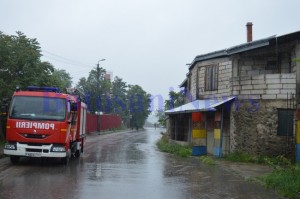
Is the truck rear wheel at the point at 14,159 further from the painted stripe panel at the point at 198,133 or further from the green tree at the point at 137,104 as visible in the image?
the green tree at the point at 137,104

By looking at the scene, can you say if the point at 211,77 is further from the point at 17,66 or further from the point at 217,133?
the point at 17,66

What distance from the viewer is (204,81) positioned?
81.3 ft

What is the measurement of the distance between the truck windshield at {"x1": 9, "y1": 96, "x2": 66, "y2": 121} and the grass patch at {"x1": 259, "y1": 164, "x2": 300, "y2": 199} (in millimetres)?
7144

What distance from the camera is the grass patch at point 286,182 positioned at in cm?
1009

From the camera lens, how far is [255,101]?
749 inches

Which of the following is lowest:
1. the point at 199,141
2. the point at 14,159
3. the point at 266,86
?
the point at 14,159

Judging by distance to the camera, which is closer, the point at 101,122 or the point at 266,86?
the point at 266,86

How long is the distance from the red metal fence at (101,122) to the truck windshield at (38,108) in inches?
926

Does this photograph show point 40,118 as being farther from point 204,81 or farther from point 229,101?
point 204,81

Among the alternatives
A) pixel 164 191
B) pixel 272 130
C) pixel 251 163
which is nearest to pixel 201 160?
pixel 251 163

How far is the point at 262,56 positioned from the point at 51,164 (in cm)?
1217

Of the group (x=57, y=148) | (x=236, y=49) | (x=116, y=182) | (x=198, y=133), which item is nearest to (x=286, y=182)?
(x=116, y=182)

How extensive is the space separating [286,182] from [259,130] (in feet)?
26.0

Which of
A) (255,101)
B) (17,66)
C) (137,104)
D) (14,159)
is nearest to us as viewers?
(14,159)
